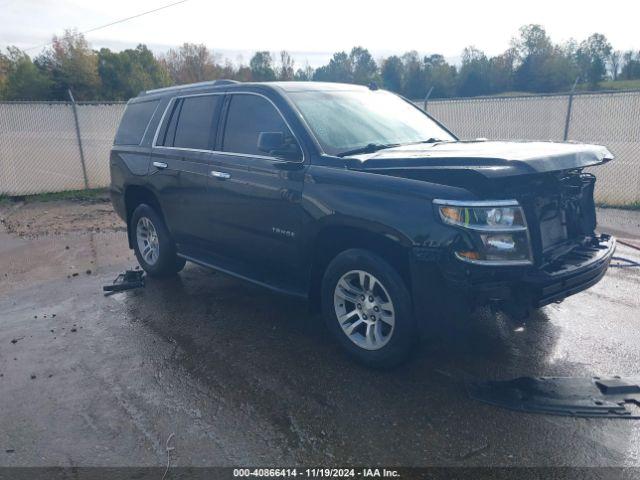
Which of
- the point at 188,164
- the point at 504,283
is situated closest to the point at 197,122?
the point at 188,164

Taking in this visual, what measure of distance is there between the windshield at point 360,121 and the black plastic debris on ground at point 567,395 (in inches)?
80.5

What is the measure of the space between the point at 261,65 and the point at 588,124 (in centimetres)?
6435

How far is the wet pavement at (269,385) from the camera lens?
310 cm

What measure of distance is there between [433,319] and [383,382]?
64 cm

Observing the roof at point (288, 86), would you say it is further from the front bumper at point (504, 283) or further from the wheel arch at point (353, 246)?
the front bumper at point (504, 283)

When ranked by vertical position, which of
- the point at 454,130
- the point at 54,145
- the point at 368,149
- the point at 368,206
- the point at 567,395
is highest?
the point at 368,149

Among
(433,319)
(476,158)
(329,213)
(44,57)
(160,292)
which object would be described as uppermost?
(44,57)

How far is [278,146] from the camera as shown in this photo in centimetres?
421

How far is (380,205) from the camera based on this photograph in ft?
12.0

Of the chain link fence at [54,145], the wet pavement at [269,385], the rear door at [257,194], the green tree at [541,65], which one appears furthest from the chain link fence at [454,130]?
the green tree at [541,65]

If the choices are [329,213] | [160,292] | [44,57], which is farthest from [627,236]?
[44,57]

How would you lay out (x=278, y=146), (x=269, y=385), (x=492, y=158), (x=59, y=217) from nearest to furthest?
(x=492, y=158), (x=269, y=385), (x=278, y=146), (x=59, y=217)

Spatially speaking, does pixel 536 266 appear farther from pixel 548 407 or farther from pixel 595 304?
pixel 595 304

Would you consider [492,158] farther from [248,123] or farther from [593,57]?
[593,57]
